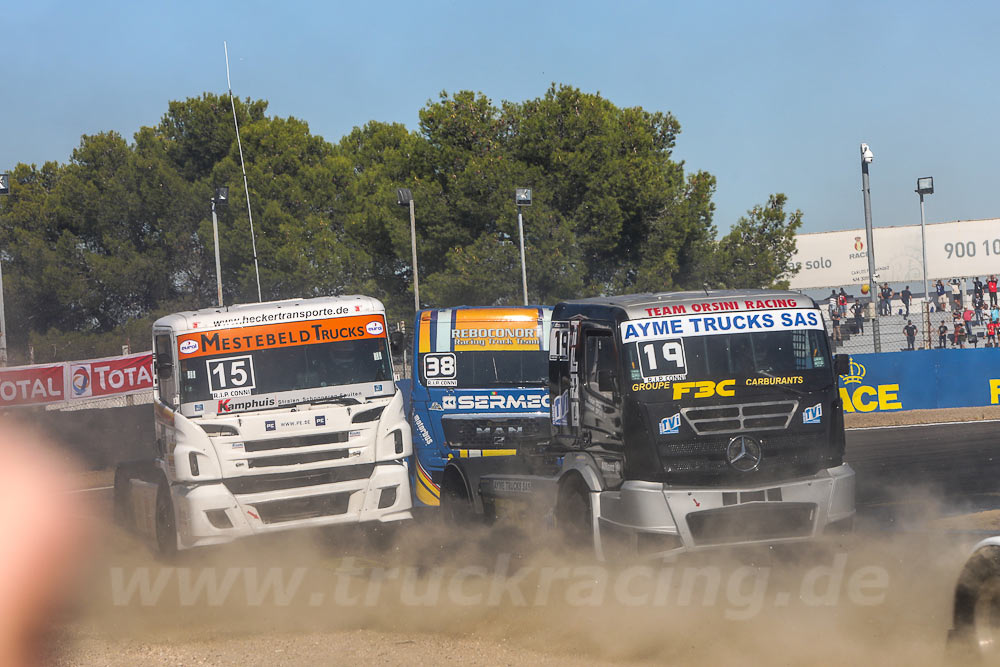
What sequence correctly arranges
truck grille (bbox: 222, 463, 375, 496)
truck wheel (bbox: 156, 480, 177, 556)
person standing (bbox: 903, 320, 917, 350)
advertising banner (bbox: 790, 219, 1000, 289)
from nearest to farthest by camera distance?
truck grille (bbox: 222, 463, 375, 496), truck wheel (bbox: 156, 480, 177, 556), person standing (bbox: 903, 320, 917, 350), advertising banner (bbox: 790, 219, 1000, 289)

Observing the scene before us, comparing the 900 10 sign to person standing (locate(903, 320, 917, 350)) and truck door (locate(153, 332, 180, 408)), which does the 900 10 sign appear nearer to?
person standing (locate(903, 320, 917, 350))

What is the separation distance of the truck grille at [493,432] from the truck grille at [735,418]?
503 cm

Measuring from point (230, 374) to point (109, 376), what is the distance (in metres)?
17.0

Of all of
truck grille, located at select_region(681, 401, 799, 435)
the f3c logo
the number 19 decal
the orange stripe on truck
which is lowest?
truck grille, located at select_region(681, 401, 799, 435)

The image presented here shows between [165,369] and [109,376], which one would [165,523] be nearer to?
[165,369]

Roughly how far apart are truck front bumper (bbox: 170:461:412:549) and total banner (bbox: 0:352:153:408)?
49.5 feet

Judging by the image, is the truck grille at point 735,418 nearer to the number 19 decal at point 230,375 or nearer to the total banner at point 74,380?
the number 19 decal at point 230,375

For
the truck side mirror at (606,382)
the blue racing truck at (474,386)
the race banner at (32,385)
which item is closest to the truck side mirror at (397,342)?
the blue racing truck at (474,386)

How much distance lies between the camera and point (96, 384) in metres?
26.5

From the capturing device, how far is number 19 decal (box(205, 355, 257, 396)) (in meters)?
11.1

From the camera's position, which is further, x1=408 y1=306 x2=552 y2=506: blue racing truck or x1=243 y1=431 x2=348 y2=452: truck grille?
x1=408 y1=306 x2=552 y2=506: blue racing truck

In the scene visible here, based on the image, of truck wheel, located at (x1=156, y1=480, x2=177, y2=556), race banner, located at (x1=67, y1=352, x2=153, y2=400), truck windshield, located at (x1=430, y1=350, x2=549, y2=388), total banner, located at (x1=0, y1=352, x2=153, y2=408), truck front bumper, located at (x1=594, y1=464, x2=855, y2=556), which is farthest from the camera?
race banner, located at (x1=67, y1=352, x2=153, y2=400)

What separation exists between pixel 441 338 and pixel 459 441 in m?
1.45

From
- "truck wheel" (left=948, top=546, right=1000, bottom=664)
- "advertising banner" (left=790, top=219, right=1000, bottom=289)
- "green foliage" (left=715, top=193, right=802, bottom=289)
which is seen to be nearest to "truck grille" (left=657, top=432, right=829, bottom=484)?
"truck wheel" (left=948, top=546, right=1000, bottom=664)
